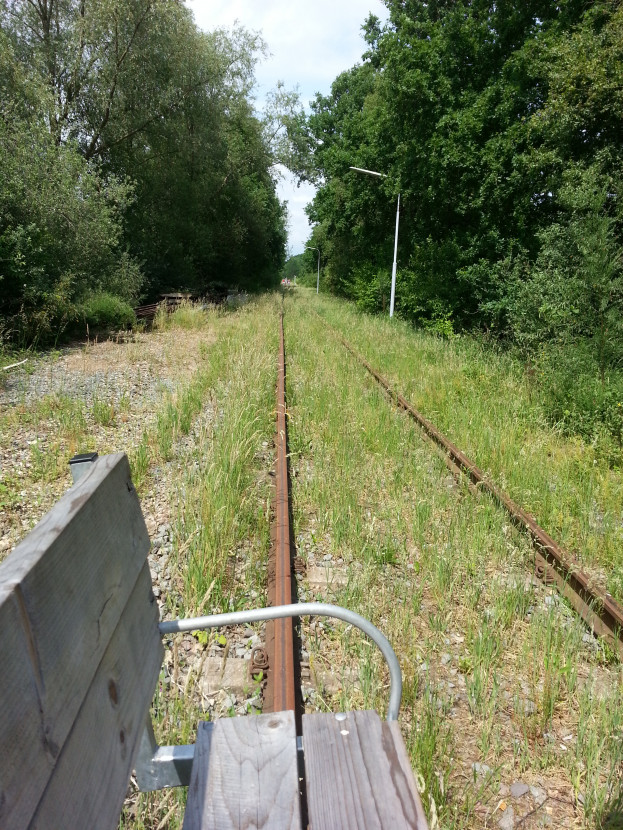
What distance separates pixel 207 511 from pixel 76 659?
273 cm

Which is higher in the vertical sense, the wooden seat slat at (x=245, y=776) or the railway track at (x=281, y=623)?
the wooden seat slat at (x=245, y=776)

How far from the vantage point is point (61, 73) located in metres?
16.3

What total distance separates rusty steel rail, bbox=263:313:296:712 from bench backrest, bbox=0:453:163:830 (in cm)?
91

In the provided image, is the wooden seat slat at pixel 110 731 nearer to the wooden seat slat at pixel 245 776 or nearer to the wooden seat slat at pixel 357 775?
the wooden seat slat at pixel 245 776

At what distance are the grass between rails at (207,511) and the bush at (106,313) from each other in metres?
6.94

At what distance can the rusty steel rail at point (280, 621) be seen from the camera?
2271 millimetres

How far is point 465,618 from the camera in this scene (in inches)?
119

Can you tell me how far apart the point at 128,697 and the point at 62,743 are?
0.41 meters

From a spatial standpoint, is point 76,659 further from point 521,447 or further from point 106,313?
point 106,313

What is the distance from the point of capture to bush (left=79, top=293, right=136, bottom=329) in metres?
13.5

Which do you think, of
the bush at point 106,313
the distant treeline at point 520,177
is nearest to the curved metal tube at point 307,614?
the distant treeline at point 520,177

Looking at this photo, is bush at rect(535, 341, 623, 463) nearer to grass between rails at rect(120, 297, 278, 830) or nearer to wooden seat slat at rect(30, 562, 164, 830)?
grass between rails at rect(120, 297, 278, 830)

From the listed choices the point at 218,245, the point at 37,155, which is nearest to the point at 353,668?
the point at 37,155

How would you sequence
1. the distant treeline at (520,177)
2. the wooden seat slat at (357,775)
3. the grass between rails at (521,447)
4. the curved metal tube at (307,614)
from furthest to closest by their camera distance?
the distant treeline at (520,177) < the grass between rails at (521,447) < the curved metal tube at (307,614) < the wooden seat slat at (357,775)
